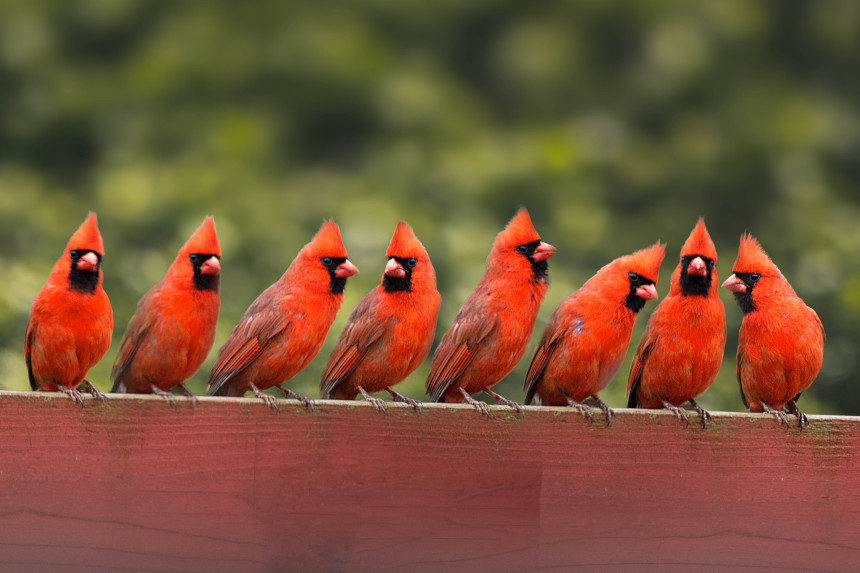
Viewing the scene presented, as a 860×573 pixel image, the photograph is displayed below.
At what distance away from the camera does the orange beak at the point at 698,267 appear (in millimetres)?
3164

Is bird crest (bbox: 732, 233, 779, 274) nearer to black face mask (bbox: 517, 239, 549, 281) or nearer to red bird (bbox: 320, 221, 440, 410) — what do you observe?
black face mask (bbox: 517, 239, 549, 281)

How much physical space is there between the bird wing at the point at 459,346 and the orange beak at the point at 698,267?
0.63 meters

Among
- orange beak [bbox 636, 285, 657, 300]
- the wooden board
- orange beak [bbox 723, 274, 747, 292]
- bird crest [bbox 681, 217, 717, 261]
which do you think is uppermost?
bird crest [bbox 681, 217, 717, 261]

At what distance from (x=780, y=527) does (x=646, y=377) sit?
725 millimetres

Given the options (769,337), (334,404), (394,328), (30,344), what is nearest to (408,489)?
(334,404)

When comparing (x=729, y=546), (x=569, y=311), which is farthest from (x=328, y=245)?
(x=729, y=546)

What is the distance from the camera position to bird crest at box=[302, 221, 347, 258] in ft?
11.0

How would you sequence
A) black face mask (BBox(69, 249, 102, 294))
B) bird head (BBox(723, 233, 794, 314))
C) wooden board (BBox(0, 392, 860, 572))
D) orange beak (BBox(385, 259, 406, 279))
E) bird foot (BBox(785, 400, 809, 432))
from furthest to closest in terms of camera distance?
1. bird head (BBox(723, 233, 794, 314))
2. orange beak (BBox(385, 259, 406, 279))
3. black face mask (BBox(69, 249, 102, 294))
4. bird foot (BBox(785, 400, 809, 432))
5. wooden board (BBox(0, 392, 860, 572))

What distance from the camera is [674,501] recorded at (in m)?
2.82

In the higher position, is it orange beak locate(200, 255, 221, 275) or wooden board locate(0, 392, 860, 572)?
orange beak locate(200, 255, 221, 275)

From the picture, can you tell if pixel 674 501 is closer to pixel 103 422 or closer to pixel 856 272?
pixel 103 422

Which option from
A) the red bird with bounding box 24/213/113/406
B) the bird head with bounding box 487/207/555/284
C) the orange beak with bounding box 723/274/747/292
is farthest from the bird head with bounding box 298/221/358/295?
the orange beak with bounding box 723/274/747/292

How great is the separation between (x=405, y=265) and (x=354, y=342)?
0.96ft

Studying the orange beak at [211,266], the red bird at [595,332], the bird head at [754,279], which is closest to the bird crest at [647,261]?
the red bird at [595,332]
